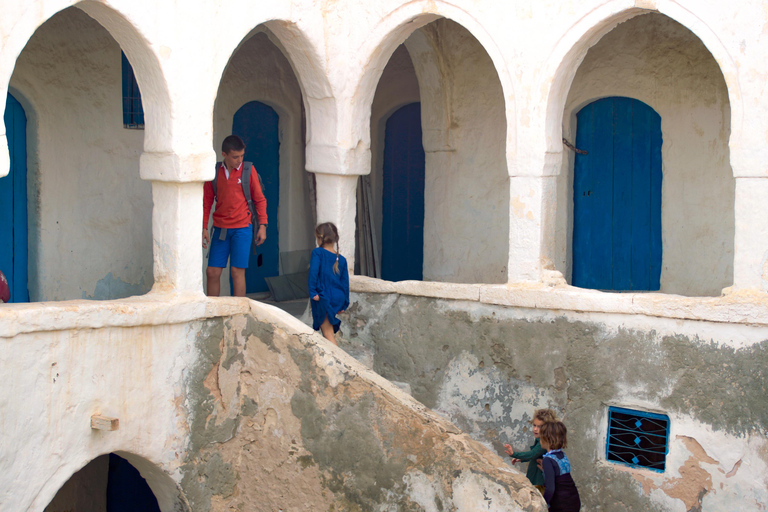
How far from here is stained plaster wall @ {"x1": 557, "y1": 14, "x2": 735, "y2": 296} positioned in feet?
26.2

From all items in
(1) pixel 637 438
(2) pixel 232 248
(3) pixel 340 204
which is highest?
(3) pixel 340 204

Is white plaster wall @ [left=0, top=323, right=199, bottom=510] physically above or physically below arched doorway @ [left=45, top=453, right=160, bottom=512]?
above

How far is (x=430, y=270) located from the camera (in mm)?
9336

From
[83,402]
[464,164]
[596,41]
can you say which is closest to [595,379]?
[596,41]

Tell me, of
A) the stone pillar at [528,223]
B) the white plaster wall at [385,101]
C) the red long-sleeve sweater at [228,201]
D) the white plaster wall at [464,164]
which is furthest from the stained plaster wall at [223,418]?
the white plaster wall at [385,101]

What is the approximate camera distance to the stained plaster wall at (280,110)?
9172 mm

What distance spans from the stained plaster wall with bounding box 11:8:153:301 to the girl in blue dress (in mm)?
2087

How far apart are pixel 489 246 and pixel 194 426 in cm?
382

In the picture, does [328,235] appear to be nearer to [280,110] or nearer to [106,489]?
[280,110]

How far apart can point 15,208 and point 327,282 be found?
9.00 feet

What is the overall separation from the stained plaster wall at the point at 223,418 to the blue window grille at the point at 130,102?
233 cm

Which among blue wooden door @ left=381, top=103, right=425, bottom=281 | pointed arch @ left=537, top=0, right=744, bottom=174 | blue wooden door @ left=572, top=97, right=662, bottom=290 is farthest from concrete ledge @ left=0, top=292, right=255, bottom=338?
blue wooden door @ left=381, top=103, right=425, bottom=281

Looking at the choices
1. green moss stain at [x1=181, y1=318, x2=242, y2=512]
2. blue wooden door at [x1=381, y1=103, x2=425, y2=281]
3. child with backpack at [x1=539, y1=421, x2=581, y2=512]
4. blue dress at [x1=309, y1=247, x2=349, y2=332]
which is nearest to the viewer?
child with backpack at [x1=539, y1=421, x2=581, y2=512]

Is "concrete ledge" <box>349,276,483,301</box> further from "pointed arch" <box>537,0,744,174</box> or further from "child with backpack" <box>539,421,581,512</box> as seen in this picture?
"child with backpack" <box>539,421,581,512</box>
